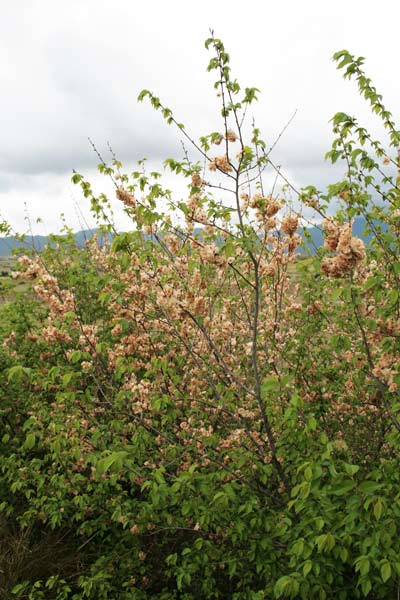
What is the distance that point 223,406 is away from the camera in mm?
4484

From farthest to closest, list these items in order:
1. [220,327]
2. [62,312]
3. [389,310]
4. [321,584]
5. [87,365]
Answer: [220,327] → [62,312] → [87,365] → [389,310] → [321,584]

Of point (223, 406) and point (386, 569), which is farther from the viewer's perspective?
point (223, 406)

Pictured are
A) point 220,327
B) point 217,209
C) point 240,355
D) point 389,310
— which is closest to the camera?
point 389,310

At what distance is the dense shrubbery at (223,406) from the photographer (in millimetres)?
3484

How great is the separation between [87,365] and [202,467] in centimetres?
178

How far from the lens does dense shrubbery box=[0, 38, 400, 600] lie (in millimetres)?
3484

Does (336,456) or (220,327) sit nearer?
(336,456)

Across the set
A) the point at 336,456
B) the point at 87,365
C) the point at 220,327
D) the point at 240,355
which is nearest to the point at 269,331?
the point at 220,327

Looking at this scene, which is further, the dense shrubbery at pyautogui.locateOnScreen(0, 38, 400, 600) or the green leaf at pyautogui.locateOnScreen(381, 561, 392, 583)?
the dense shrubbery at pyautogui.locateOnScreen(0, 38, 400, 600)

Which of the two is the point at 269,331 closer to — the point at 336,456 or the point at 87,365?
the point at 336,456

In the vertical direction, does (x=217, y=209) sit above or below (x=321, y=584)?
above

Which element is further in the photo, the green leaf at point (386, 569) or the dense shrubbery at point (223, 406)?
the dense shrubbery at point (223, 406)

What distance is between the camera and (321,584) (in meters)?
3.22

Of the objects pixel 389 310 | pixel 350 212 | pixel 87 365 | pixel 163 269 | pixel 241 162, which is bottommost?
pixel 87 365
